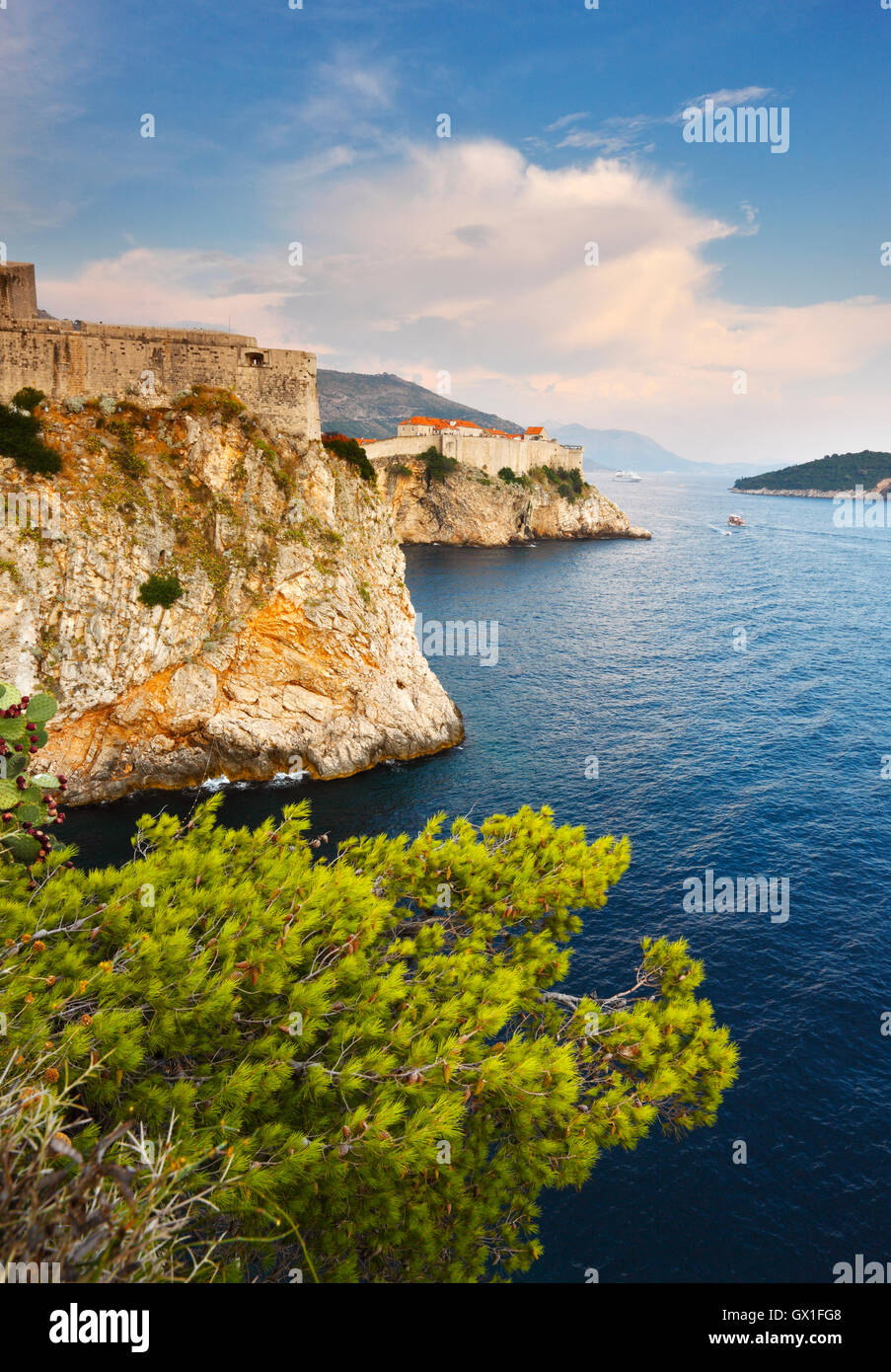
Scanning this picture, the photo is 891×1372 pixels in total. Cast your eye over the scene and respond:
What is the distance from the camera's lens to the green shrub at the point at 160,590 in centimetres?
3288

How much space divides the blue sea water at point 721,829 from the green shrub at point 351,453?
52.1 feet

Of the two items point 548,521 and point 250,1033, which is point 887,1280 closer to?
point 250,1033

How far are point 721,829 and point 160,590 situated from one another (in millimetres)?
28669

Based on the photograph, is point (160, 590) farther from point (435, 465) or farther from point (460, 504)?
point (460, 504)

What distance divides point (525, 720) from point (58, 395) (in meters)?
30.8

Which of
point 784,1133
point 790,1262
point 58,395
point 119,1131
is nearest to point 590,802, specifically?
point 784,1133

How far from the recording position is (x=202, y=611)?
113 feet

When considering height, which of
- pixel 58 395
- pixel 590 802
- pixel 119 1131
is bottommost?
pixel 590 802

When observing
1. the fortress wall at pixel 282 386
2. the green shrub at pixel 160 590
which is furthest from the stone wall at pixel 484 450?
the green shrub at pixel 160 590

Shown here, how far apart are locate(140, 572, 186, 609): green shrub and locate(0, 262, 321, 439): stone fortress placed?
9.76 m

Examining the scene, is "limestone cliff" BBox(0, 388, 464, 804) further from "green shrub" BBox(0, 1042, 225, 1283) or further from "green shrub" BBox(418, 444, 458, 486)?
"green shrub" BBox(418, 444, 458, 486)

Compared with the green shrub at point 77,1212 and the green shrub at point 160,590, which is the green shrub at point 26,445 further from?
the green shrub at point 77,1212
